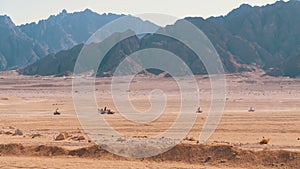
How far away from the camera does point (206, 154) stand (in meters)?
23.7

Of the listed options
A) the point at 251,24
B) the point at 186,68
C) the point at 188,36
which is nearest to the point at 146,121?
the point at 186,68

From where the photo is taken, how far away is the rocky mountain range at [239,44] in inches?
6004

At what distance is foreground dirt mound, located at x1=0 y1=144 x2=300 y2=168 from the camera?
73.2 ft

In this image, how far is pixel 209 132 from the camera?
35219 millimetres

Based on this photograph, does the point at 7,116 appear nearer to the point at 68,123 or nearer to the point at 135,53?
the point at 68,123

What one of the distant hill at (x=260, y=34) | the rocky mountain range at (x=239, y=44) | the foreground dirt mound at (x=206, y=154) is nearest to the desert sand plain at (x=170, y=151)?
the foreground dirt mound at (x=206, y=154)

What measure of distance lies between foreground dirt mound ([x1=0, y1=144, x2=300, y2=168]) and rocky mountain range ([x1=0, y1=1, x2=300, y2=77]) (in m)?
114

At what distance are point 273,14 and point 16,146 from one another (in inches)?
6513

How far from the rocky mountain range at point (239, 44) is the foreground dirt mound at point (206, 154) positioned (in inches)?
4481

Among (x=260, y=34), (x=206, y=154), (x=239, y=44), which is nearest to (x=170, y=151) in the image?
(x=206, y=154)

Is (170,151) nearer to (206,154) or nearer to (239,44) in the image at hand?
(206,154)

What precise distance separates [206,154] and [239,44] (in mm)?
147005

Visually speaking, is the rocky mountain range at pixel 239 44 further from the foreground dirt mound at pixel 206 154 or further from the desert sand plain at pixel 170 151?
the foreground dirt mound at pixel 206 154

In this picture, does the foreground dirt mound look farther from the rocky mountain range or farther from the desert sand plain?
the rocky mountain range
